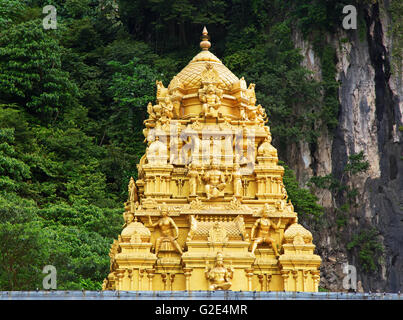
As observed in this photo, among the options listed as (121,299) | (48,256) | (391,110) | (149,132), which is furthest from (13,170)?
(121,299)

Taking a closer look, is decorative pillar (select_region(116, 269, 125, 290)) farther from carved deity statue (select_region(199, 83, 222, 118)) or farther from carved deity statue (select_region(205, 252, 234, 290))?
carved deity statue (select_region(199, 83, 222, 118))

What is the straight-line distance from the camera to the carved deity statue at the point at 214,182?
24250 millimetres

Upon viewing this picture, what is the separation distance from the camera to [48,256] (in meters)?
28.8

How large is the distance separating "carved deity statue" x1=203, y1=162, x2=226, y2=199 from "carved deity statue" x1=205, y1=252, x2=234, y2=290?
2.18 m

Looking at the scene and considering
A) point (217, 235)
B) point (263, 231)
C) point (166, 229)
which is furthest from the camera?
point (263, 231)

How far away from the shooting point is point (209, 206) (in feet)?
79.7

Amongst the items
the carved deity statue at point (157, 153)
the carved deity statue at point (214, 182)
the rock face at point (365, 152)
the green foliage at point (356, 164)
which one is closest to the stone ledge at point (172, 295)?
the carved deity statue at point (214, 182)

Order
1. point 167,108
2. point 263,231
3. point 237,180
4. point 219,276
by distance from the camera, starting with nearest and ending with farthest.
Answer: point 219,276 < point 263,231 < point 237,180 < point 167,108

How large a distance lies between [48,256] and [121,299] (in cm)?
1249

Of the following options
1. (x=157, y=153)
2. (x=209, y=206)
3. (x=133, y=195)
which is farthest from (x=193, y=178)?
(x=133, y=195)

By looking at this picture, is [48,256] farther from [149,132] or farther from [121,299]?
[121,299]

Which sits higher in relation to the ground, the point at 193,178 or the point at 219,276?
the point at 193,178

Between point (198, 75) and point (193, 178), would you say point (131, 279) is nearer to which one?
point (193, 178)

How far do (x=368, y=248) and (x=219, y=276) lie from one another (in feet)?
59.8
